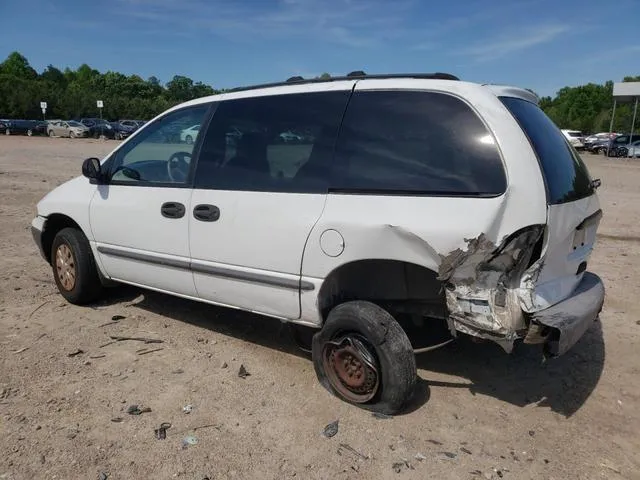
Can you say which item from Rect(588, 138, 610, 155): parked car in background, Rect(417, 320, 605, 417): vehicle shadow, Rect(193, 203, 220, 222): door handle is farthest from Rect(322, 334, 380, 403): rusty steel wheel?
Rect(588, 138, 610, 155): parked car in background

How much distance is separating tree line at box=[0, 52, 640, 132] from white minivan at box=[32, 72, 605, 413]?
122 feet

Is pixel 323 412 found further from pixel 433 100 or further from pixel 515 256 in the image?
pixel 433 100

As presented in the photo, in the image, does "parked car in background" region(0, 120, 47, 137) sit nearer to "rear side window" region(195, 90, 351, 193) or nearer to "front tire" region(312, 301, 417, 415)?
"rear side window" region(195, 90, 351, 193)

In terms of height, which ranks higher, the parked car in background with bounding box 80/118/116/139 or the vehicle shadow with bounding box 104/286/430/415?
the parked car in background with bounding box 80/118/116/139

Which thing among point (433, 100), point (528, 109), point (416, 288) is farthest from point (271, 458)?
point (528, 109)

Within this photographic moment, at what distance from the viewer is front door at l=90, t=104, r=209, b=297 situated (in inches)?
161

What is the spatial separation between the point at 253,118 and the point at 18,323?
2733mm

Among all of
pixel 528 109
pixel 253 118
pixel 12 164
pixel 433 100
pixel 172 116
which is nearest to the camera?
pixel 433 100

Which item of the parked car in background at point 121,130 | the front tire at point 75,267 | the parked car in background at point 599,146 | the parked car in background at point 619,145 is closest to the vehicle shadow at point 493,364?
the front tire at point 75,267

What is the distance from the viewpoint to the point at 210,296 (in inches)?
159

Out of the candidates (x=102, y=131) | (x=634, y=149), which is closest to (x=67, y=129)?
(x=102, y=131)

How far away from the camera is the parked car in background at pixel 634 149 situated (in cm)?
3331

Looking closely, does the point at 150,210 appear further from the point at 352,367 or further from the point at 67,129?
the point at 67,129

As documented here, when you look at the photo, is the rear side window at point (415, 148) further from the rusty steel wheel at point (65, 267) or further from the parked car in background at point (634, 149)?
the parked car in background at point (634, 149)
